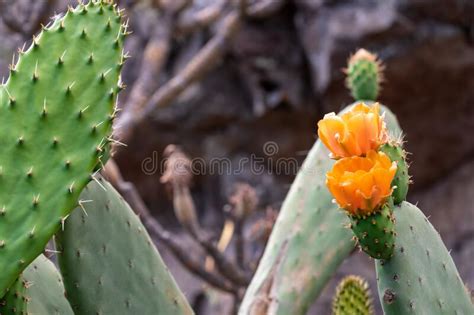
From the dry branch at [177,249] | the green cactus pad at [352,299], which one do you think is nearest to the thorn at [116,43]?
the green cactus pad at [352,299]

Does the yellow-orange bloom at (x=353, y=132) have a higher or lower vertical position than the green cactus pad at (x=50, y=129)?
lower

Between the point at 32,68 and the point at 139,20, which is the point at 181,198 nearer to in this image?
the point at 32,68

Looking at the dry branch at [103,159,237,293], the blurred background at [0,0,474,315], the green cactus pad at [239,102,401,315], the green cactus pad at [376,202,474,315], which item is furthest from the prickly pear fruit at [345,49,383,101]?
the blurred background at [0,0,474,315]

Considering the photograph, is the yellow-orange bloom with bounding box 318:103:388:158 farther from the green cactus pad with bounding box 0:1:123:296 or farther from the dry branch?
the dry branch

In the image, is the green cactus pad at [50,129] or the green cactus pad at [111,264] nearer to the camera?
the green cactus pad at [50,129]

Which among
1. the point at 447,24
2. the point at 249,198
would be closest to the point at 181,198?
the point at 249,198

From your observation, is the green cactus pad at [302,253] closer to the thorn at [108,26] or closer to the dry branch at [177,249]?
the thorn at [108,26]
